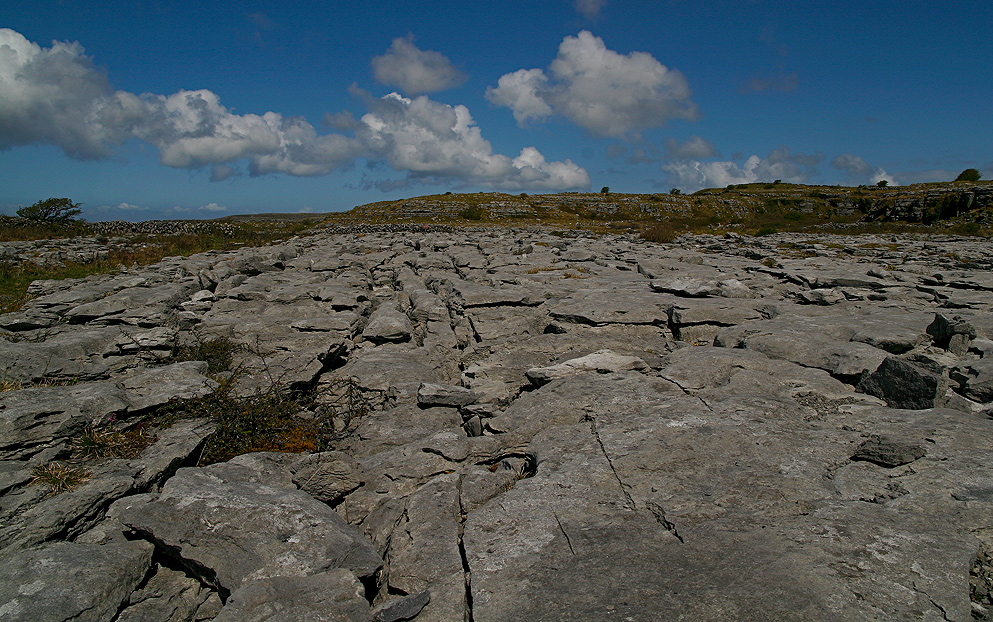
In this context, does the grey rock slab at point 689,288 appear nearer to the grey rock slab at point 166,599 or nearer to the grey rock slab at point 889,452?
the grey rock slab at point 889,452

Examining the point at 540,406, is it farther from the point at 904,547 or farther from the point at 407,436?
the point at 904,547

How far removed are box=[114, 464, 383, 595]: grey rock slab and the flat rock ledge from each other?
0.07 feet

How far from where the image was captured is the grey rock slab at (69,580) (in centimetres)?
310

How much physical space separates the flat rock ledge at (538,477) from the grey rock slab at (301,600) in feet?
0.05

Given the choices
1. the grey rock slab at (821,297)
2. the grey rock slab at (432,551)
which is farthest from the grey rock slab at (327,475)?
the grey rock slab at (821,297)

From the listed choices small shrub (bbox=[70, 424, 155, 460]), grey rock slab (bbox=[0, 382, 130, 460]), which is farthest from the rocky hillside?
small shrub (bbox=[70, 424, 155, 460])

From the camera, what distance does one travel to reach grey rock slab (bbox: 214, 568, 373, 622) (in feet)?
9.90

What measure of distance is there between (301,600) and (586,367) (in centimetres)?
506

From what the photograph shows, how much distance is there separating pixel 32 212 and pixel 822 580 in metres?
59.2

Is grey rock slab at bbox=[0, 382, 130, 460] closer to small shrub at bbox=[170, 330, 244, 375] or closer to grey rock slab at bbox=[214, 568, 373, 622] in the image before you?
small shrub at bbox=[170, 330, 244, 375]

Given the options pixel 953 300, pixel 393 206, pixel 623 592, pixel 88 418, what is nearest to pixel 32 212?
pixel 393 206

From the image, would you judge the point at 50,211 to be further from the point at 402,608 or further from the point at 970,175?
the point at 970,175

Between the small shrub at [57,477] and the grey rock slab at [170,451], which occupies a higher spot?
the small shrub at [57,477]

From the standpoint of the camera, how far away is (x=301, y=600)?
10.4 feet
